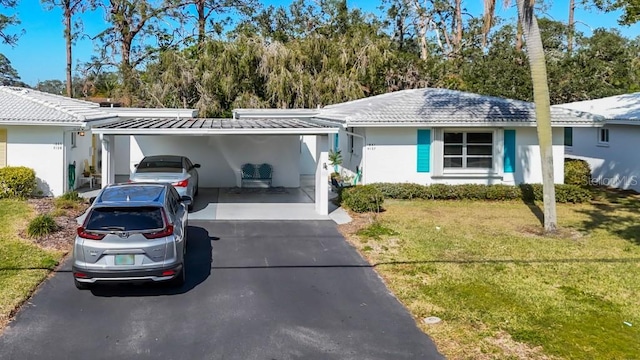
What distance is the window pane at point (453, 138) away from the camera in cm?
1891

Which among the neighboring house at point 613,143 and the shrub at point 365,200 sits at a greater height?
the neighboring house at point 613,143

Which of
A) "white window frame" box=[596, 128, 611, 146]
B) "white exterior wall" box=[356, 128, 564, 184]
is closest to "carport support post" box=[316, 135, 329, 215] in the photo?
"white exterior wall" box=[356, 128, 564, 184]

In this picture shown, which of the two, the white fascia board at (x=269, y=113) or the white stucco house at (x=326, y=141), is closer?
the white stucco house at (x=326, y=141)

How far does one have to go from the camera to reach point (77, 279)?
26.8 ft

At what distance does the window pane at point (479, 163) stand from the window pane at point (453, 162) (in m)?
0.32

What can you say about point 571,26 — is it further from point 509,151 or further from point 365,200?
point 365,200

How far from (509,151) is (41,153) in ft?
50.2

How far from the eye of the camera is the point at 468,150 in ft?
62.7

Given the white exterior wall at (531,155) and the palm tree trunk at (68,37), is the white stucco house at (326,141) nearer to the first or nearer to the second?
the white exterior wall at (531,155)

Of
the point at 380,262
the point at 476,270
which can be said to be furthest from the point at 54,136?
the point at 476,270

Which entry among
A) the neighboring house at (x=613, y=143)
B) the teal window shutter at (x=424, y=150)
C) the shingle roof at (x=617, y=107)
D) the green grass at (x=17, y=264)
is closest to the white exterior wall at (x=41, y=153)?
the green grass at (x=17, y=264)

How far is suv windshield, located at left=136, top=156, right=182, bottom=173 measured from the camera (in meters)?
16.0

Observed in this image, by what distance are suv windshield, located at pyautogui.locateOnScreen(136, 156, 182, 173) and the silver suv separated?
7527mm

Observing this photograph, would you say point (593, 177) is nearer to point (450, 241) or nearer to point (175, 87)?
point (450, 241)
